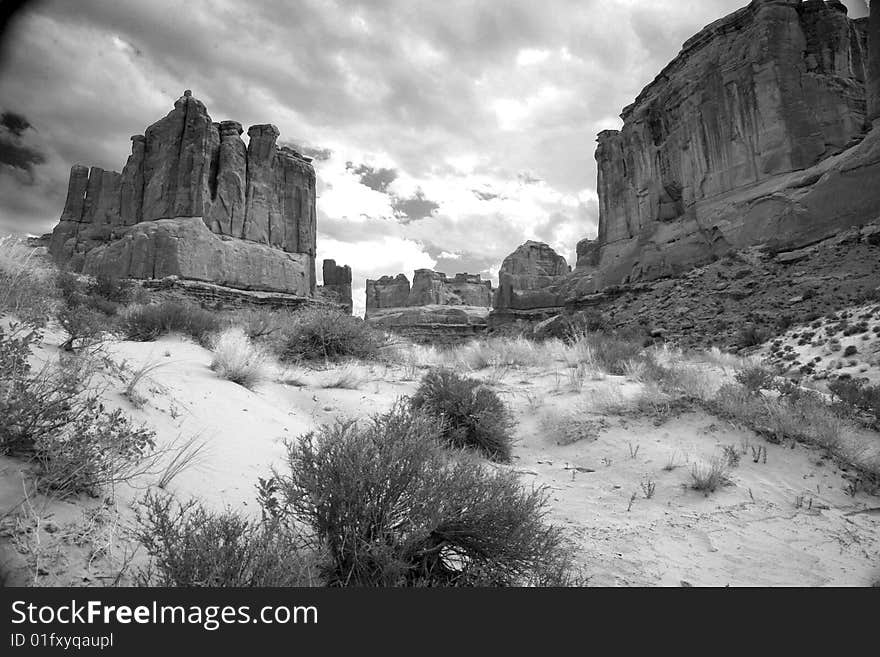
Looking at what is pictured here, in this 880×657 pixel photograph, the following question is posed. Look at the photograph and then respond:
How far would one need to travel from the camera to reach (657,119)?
118 feet

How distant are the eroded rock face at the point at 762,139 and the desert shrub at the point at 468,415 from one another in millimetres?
23017

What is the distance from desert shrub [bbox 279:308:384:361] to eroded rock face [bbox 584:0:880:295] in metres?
22.7

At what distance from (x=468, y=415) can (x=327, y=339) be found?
185 inches

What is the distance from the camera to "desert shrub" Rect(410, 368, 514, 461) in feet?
17.0

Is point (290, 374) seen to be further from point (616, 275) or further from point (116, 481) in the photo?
point (616, 275)

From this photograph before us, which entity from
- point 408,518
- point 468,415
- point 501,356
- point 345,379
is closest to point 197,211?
point 501,356

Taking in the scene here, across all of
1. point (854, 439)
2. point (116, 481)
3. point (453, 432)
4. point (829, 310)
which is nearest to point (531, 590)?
point (116, 481)

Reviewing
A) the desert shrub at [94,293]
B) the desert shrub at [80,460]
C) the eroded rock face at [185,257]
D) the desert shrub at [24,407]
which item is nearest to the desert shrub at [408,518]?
the desert shrub at [80,460]

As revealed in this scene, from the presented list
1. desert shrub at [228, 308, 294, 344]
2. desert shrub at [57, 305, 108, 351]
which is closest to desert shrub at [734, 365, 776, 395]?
desert shrub at [57, 305, 108, 351]

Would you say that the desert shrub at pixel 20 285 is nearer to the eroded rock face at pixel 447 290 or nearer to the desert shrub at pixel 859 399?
the desert shrub at pixel 859 399

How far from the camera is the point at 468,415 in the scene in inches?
215

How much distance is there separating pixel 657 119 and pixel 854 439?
38203 millimetres

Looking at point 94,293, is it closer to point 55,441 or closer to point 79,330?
point 79,330

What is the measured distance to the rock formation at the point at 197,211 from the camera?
38219mm
